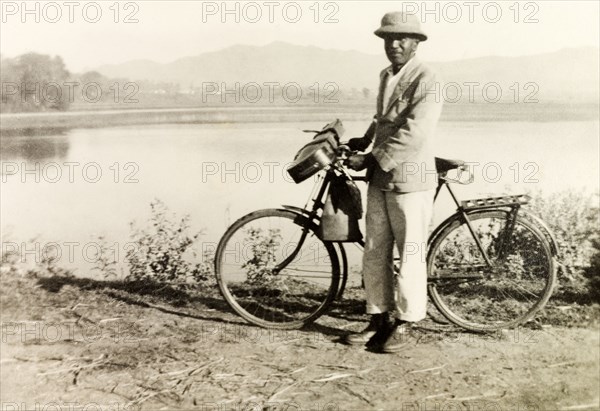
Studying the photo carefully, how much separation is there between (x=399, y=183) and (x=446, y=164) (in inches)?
17.6

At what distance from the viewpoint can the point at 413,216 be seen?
3621 millimetres

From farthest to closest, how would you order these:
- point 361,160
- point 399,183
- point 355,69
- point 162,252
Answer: point 162,252, point 355,69, point 361,160, point 399,183

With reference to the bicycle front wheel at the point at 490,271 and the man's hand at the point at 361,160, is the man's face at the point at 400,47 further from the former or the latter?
the bicycle front wheel at the point at 490,271

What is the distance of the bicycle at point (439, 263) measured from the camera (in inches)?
155

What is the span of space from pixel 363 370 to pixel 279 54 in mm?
2294

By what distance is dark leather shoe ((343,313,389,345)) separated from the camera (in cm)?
389

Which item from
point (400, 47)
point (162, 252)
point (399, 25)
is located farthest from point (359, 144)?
point (162, 252)

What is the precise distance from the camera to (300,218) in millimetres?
3992

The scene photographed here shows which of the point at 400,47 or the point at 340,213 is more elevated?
the point at 400,47

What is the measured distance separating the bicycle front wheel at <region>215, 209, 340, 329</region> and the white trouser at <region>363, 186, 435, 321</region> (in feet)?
0.99

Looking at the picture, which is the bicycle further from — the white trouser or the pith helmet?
the pith helmet

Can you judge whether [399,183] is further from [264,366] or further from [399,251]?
[264,366]

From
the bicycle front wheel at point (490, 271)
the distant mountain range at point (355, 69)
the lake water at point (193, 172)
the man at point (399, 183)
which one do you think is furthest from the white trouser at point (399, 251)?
the distant mountain range at point (355, 69)

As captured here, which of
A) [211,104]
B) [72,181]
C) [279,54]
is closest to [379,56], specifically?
[279,54]
